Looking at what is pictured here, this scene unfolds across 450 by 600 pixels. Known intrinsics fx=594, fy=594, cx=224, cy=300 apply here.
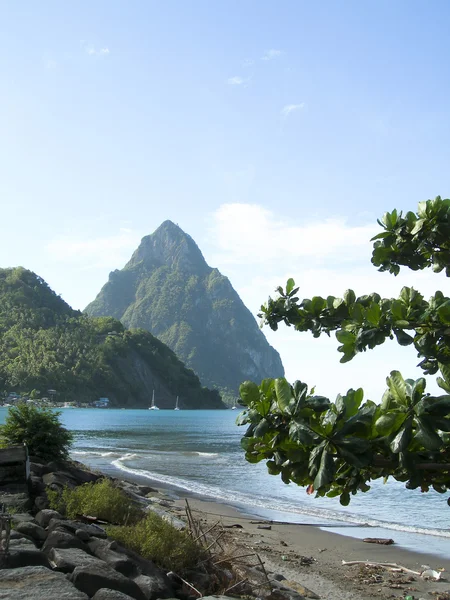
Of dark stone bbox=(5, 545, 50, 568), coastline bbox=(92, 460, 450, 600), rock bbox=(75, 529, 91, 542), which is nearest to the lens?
dark stone bbox=(5, 545, 50, 568)

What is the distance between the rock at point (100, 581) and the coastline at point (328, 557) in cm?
307

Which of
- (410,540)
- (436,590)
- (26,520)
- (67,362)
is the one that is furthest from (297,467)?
(67,362)

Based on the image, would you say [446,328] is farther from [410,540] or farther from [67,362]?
[67,362]

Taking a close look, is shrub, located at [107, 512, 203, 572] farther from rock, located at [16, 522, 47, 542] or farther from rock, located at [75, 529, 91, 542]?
rock, located at [16, 522, 47, 542]

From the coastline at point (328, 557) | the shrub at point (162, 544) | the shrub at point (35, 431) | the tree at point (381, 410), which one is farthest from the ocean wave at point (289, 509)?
the tree at point (381, 410)

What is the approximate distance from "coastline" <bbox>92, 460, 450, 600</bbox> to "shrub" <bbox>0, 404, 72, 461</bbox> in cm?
400

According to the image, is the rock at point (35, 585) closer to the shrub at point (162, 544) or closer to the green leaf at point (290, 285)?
the shrub at point (162, 544)

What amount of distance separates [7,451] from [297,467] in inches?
307

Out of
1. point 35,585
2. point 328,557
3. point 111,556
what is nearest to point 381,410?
point 35,585

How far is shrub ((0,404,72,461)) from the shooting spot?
→ 13.3m

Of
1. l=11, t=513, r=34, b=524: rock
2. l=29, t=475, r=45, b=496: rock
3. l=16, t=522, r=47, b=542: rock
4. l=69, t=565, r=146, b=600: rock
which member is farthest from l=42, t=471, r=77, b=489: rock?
l=69, t=565, r=146, b=600: rock

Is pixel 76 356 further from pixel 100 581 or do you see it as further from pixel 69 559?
pixel 100 581

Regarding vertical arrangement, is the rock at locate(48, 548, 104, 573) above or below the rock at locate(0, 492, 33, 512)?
above

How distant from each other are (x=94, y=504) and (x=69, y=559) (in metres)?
3.26
